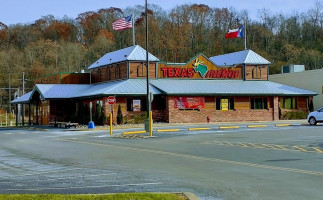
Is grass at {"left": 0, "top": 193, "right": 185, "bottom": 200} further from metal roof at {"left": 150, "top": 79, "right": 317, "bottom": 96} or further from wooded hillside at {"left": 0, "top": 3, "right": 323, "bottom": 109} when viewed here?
wooded hillside at {"left": 0, "top": 3, "right": 323, "bottom": 109}

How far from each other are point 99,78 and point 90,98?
7317 millimetres

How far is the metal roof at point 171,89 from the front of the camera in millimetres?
43469

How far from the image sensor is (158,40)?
89.2 m

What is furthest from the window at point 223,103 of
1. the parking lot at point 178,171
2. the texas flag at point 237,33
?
the parking lot at point 178,171

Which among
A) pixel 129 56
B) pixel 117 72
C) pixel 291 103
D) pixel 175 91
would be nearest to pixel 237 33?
pixel 291 103

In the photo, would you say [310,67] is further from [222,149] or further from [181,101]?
[222,149]

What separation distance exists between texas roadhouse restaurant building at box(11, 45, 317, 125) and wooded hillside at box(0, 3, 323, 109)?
29.2 metres

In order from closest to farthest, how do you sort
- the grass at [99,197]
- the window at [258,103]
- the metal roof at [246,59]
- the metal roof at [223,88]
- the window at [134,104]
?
the grass at [99,197] → the window at [134,104] → the metal roof at [223,88] → the window at [258,103] → the metal roof at [246,59]

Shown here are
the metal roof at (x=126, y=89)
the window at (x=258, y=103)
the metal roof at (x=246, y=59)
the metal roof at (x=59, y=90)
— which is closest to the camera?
the metal roof at (x=126, y=89)

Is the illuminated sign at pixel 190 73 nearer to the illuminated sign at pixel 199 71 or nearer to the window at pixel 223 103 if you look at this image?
the illuminated sign at pixel 199 71

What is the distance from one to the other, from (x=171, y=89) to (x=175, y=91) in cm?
64

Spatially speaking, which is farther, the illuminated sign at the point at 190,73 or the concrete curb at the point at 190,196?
the illuminated sign at the point at 190,73

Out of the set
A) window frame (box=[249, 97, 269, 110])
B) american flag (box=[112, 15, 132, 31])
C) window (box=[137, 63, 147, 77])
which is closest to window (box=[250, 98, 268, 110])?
window frame (box=[249, 97, 269, 110])

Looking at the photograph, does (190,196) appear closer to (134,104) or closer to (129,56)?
(134,104)
